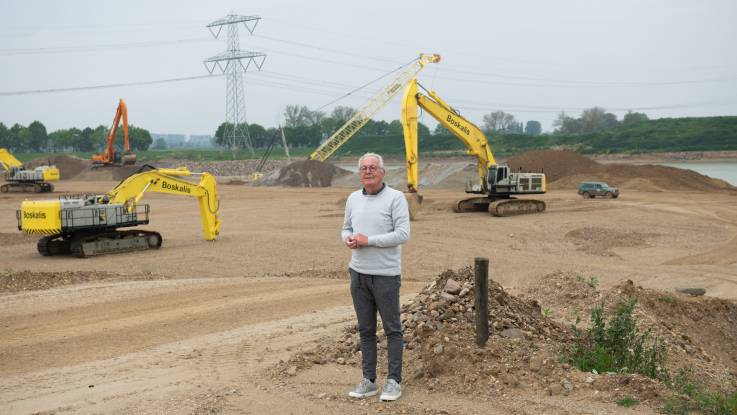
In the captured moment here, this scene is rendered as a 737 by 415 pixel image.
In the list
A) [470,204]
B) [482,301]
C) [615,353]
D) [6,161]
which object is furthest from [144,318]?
[6,161]

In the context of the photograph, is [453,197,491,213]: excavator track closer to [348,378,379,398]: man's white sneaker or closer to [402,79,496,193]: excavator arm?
[402,79,496,193]: excavator arm

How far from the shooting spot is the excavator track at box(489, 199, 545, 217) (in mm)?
29906

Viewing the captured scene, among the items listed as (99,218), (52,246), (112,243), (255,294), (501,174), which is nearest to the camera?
(255,294)

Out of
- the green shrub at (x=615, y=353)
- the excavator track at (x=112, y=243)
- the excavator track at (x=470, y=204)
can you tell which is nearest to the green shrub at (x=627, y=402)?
the green shrub at (x=615, y=353)

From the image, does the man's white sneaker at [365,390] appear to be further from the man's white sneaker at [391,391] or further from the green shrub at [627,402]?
the green shrub at [627,402]

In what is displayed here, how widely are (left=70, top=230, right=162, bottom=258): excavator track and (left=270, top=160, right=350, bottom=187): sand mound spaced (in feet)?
108

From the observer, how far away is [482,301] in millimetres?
7367

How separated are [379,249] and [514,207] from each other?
2481 cm

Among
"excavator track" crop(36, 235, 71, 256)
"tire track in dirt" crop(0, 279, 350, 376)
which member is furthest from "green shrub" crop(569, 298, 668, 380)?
"excavator track" crop(36, 235, 71, 256)

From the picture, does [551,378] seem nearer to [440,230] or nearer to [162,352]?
[162,352]

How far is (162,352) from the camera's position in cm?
923

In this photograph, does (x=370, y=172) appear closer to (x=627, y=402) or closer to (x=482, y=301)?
(x=482, y=301)

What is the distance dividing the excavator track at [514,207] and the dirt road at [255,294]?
651 millimetres

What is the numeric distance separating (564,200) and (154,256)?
22.7 m
